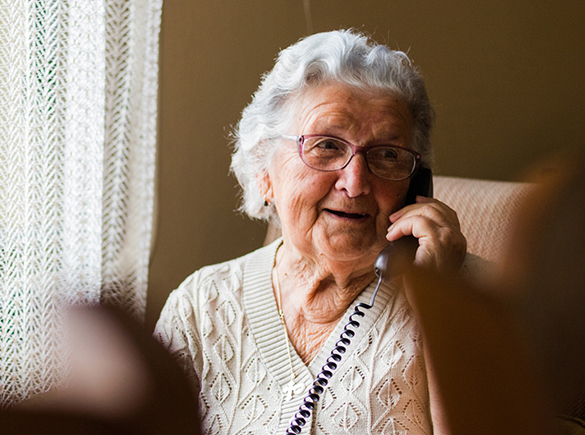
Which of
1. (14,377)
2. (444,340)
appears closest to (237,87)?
(14,377)

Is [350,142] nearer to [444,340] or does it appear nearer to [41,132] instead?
[41,132]

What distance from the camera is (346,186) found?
1.03 m

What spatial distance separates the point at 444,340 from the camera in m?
0.37

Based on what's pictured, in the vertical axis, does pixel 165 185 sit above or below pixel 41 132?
below

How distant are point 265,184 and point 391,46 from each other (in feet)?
2.24

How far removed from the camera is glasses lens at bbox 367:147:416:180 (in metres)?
1.06

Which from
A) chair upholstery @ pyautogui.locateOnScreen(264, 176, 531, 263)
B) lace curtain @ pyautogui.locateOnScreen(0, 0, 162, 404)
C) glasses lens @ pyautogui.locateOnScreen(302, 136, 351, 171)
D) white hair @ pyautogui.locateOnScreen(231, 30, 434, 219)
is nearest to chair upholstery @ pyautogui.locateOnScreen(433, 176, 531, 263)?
chair upholstery @ pyautogui.locateOnScreen(264, 176, 531, 263)

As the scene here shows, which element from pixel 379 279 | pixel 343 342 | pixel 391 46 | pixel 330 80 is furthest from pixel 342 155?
pixel 391 46

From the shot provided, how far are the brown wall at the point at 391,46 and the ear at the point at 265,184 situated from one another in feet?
1.43

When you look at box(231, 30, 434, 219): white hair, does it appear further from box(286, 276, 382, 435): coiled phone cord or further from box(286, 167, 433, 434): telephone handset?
box(286, 276, 382, 435): coiled phone cord

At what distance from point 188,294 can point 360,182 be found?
0.53 metres

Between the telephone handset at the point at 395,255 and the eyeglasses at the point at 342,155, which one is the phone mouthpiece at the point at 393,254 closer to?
the telephone handset at the point at 395,255

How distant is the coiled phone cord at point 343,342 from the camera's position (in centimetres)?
98

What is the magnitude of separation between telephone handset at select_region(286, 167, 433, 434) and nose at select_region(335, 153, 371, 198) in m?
0.13
